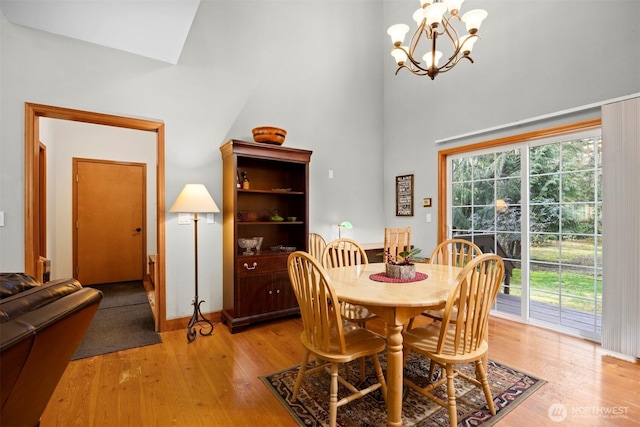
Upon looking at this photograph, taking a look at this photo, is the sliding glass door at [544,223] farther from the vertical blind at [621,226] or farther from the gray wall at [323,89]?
the gray wall at [323,89]

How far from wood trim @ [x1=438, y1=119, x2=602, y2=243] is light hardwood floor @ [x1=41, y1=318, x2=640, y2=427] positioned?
1.59 meters

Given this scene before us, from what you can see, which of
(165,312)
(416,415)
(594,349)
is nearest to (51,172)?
(165,312)

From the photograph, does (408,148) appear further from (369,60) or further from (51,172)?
(51,172)

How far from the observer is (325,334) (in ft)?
5.37

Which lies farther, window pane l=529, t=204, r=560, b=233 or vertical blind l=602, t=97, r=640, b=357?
window pane l=529, t=204, r=560, b=233

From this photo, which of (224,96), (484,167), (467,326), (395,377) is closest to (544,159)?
(484,167)

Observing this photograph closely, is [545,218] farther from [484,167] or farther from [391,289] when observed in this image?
[391,289]

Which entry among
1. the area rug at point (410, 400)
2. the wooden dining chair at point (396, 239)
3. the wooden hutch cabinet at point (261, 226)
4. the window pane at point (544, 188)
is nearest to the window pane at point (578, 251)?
the window pane at point (544, 188)

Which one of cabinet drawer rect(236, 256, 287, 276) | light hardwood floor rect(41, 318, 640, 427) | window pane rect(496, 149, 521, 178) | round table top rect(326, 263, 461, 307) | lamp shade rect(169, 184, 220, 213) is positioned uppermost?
window pane rect(496, 149, 521, 178)

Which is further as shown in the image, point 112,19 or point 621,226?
point 621,226

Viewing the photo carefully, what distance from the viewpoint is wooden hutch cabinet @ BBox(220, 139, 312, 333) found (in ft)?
10.1

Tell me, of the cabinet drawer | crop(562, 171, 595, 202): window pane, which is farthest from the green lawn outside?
the cabinet drawer

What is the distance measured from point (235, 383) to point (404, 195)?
3361 mm

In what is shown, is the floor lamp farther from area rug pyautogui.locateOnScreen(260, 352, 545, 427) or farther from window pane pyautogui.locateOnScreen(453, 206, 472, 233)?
Answer: window pane pyautogui.locateOnScreen(453, 206, 472, 233)
